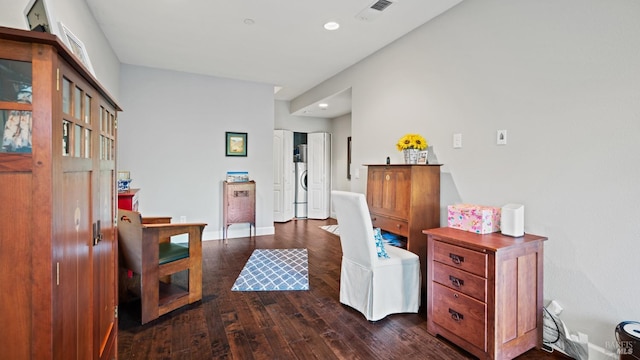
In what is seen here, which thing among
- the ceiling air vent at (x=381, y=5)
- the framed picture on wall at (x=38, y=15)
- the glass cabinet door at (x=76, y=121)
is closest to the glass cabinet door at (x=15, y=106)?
the glass cabinet door at (x=76, y=121)

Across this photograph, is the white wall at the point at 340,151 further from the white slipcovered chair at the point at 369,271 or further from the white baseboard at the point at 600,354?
the white baseboard at the point at 600,354

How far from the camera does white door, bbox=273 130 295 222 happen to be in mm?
6883

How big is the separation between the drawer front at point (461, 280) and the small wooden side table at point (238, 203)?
11.5 feet

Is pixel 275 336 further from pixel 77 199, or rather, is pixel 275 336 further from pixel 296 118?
pixel 296 118

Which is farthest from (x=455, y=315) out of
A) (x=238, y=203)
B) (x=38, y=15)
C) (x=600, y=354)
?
(x=238, y=203)

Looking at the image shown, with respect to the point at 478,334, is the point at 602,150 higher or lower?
higher

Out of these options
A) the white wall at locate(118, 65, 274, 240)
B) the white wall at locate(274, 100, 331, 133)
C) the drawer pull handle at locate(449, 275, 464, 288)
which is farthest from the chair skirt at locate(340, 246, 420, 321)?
the white wall at locate(274, 100, 331, 133)

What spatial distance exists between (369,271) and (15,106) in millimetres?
2234

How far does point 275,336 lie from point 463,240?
4.88 feet

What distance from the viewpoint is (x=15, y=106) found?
85 cm

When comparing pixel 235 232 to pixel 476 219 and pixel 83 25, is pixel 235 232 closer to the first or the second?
pixel 83 25

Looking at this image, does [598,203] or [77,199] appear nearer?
[77,199]

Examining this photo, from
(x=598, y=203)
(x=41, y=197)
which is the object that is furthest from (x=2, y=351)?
(x=598, y=203)

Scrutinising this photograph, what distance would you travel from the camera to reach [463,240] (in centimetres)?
205
